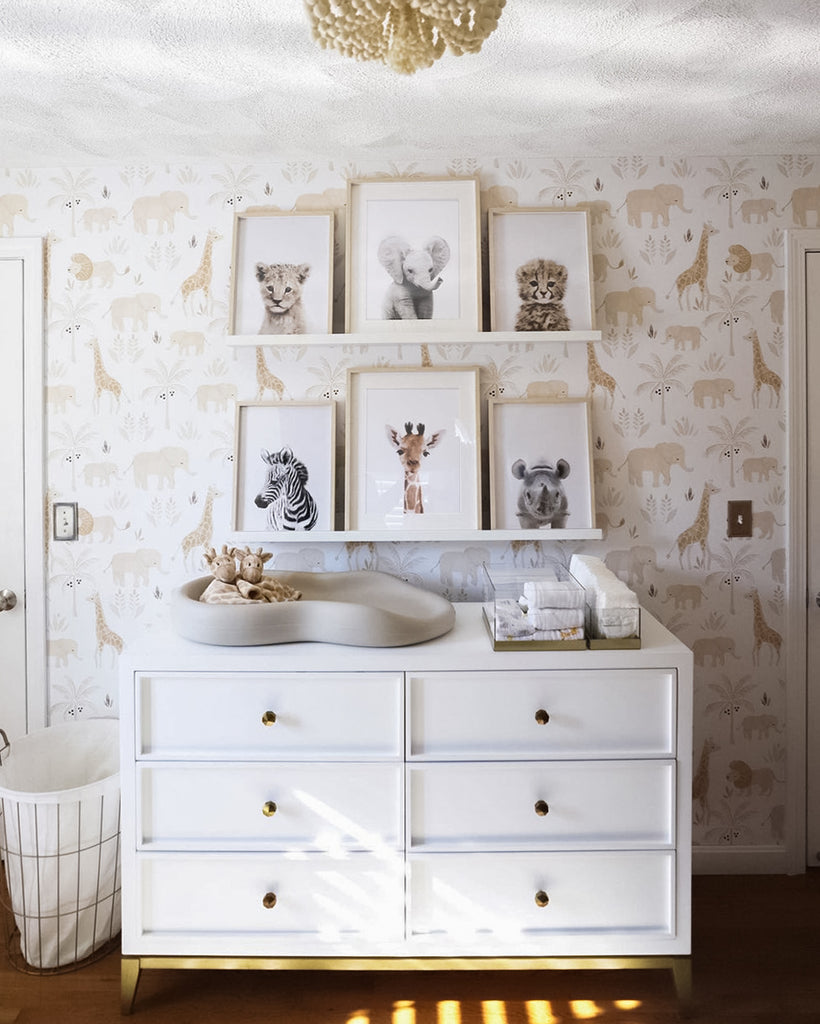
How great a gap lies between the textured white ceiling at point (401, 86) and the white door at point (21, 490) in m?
0.40

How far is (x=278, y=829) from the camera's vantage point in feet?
5.85

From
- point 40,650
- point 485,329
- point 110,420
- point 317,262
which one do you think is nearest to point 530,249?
point 485,329

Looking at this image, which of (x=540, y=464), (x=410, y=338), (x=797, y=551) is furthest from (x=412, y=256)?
(x=797, y=551)

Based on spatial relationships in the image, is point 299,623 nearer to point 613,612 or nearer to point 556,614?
point 556,614

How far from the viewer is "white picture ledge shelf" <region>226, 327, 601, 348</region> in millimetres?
2119

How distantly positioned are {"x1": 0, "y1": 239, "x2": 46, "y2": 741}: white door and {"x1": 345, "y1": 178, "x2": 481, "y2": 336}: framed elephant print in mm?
1025

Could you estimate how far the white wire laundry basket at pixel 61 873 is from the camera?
1912 millimetres

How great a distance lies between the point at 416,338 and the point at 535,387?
16.2 inches

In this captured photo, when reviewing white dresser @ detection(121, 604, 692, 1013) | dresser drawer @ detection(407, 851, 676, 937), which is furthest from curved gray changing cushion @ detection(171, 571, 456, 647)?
dresser drawer @ detection(407, 851, 676, 937)

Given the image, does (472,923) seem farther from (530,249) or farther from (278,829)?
(530,249)

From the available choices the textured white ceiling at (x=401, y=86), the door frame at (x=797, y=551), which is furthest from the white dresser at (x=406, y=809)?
the textured white ceiling at (x=401, y=86)

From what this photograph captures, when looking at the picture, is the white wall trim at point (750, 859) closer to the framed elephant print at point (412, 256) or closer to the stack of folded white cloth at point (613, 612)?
the stack of folded white cloth at point (613, 612)

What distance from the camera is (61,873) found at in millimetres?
1931

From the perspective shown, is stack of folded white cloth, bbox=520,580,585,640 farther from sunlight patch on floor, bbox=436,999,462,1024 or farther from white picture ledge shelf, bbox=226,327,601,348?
sunlight patch on floor, bbox=436,999,462,1024
